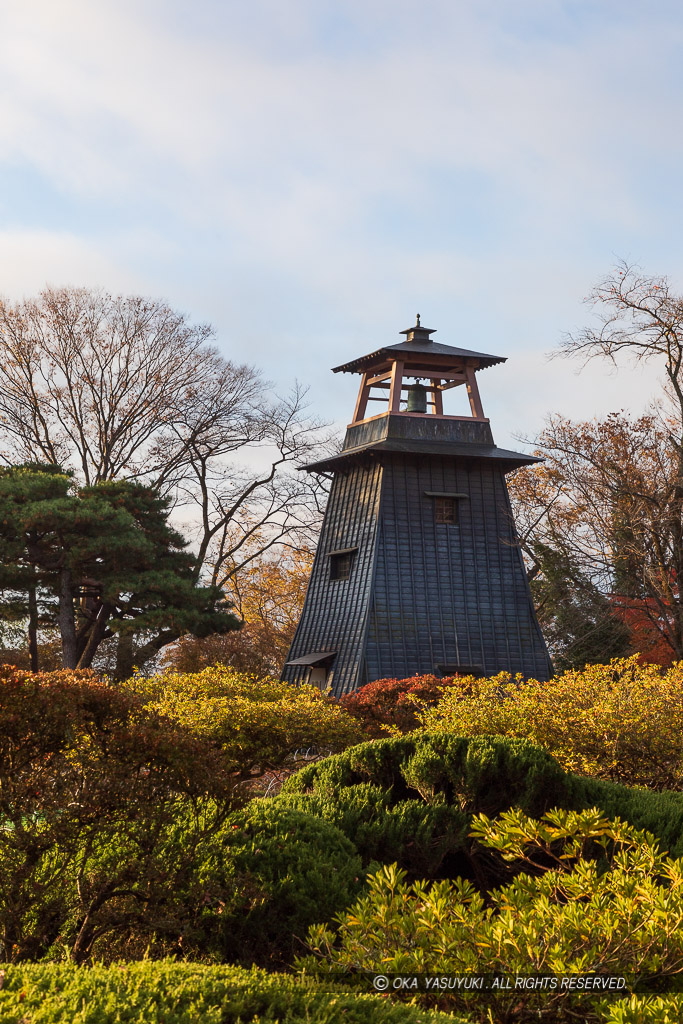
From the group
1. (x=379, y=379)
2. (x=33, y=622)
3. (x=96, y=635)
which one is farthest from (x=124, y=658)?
(x=379, y=379)

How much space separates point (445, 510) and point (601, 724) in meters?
11.3

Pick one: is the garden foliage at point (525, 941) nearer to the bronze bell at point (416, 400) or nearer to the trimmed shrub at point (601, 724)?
the trimmed shrub at point (601, 724)

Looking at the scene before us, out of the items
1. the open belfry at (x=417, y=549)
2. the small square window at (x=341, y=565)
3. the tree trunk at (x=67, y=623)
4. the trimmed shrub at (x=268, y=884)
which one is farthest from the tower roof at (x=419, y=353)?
the trimmed shrub at (x=268, y=884)

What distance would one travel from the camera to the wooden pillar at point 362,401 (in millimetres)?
22688

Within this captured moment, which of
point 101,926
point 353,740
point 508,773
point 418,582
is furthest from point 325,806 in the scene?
point 418,582

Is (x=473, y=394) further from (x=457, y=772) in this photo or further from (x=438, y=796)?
(x=438, y=796)

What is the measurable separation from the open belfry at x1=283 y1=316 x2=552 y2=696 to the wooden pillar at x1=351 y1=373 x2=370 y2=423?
0.09ft

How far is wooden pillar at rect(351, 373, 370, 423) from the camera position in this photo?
22688 millimetres

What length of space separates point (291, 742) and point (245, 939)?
19.8ft

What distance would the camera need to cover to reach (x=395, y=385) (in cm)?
2130

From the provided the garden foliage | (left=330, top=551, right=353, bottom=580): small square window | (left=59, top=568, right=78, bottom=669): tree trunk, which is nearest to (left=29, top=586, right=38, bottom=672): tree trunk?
(left=59, top=568, right=78, bottom=669): tree trunk

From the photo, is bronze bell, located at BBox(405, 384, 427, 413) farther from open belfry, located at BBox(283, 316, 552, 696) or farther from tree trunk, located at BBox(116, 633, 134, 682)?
tree trunk, located at BBox(116, 633, 134, 682)

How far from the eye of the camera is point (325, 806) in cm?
762

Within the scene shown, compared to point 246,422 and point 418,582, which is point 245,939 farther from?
point 246,422
